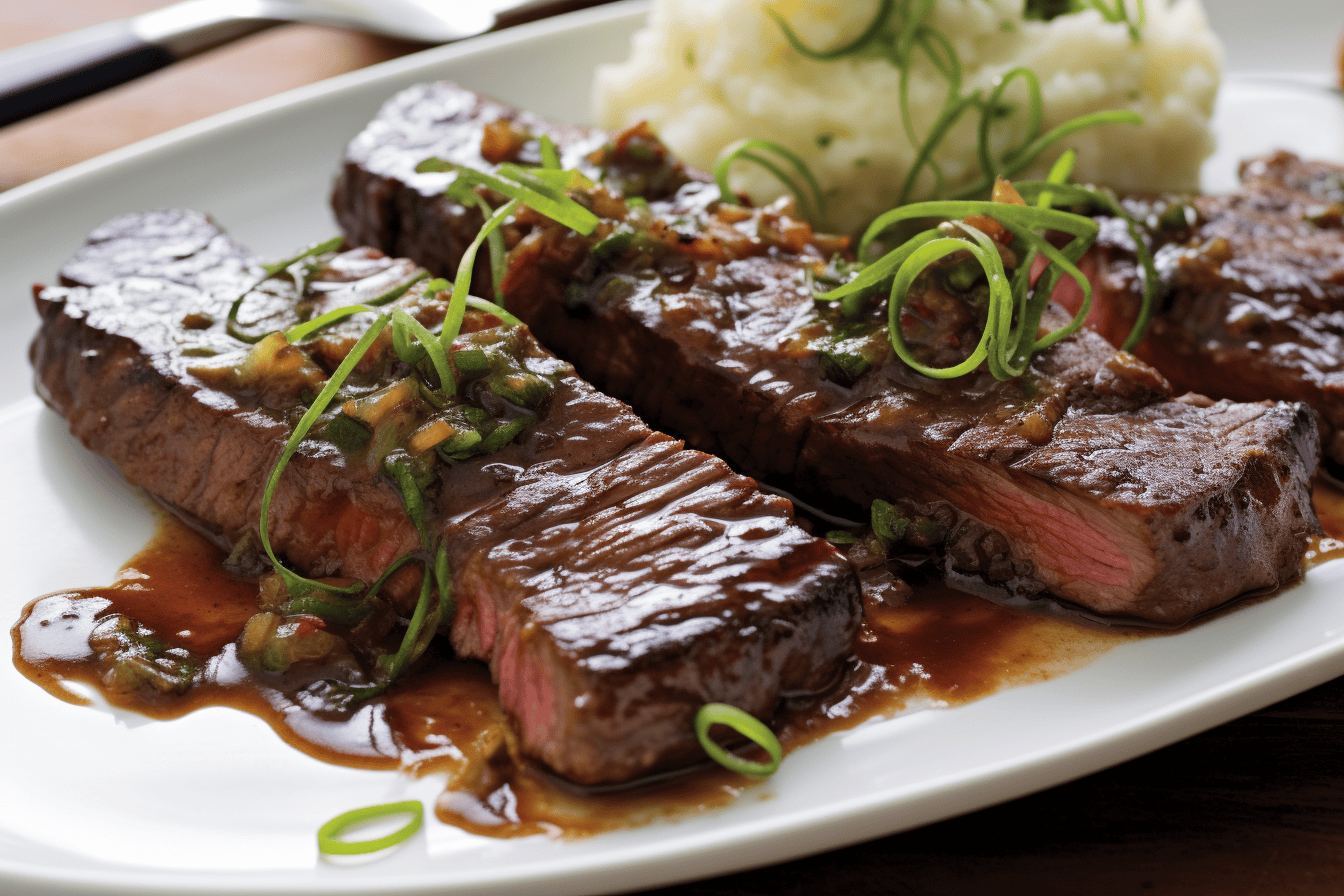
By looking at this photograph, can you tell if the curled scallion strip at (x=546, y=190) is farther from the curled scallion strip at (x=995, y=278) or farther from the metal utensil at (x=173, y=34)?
the metal utensil at (x=173, y=34)

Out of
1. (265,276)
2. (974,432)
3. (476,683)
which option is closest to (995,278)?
(974,432)

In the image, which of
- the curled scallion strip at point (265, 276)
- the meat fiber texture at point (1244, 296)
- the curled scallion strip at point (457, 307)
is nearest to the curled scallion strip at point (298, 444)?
the curled scallion strip at point (457, 307)

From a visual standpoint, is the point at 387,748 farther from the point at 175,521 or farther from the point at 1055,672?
the point at 1055,672

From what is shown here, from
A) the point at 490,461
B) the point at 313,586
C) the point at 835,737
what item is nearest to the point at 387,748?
the point at 313,586

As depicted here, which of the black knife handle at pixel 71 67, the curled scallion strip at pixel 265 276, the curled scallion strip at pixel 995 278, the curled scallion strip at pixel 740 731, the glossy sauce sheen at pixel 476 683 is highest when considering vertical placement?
the curled scallion strip at pixel 995 278

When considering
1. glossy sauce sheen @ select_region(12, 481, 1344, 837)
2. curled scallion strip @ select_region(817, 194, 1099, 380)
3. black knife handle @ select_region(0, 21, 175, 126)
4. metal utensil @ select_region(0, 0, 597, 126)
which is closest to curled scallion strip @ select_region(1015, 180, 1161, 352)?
curled scallion strip @ select_region(817, 194, 1099, 380)

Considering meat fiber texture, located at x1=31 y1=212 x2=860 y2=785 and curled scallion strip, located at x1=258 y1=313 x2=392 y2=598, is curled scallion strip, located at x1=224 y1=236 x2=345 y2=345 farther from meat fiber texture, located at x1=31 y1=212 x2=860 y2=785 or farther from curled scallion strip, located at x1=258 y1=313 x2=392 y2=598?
curled scallion strip, located at x1=258 y1=313 x2=392 y2=598

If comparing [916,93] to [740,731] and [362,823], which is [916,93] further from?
[362,823]
